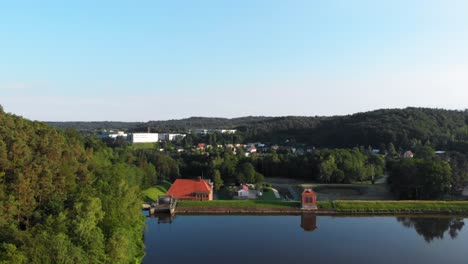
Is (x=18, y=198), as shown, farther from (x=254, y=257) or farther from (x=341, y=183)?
(x=341, y=183)

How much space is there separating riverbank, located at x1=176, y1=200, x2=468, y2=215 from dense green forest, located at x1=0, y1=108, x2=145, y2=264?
14.2 metres

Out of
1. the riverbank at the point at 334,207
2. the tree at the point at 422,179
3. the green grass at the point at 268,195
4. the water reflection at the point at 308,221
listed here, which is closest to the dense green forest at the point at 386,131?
the tree at the point at 422,179

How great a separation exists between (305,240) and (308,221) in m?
6.82

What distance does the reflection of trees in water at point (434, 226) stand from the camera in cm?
3244

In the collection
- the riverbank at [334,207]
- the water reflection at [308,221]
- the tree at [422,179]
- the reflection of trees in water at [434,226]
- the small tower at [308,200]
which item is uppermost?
the tree at [422,179]

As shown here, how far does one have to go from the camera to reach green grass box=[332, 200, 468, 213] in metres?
40.2

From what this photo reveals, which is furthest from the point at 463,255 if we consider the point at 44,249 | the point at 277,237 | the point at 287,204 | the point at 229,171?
the point at 229,171

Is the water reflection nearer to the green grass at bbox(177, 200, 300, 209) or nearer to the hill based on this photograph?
the green grass at bbox(177, 200, 300, 209)

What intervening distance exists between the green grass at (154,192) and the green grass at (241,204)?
431 cm

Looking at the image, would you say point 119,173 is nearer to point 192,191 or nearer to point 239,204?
point 239,204

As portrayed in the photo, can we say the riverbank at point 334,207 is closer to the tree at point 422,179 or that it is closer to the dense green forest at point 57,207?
the tree at point 422,179

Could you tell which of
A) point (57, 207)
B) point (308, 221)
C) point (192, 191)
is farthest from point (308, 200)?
point (57, 207)

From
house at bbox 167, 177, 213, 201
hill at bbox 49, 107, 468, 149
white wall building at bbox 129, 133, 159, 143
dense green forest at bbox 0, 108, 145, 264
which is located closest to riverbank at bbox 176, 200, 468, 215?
house at bbox 167, 177, 213, 201

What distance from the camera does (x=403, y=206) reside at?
134ft
